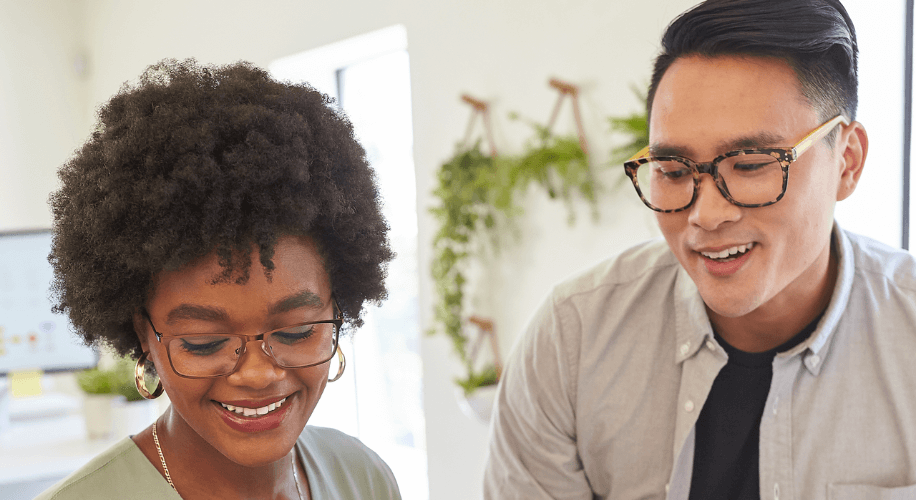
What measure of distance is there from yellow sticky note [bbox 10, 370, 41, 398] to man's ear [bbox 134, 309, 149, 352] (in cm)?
211

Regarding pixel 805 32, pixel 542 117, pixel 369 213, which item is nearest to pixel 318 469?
pixel 369 213

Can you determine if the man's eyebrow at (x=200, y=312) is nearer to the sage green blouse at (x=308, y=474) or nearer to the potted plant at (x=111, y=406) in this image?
the sage green blouse at (x=308, y=474)

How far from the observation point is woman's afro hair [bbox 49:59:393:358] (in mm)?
917

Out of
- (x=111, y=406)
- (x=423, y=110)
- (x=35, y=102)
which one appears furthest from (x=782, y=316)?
(x=35, y=102)

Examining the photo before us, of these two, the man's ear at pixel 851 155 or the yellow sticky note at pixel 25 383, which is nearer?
the man's ear at pixel 851 155

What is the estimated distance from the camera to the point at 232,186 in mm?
929

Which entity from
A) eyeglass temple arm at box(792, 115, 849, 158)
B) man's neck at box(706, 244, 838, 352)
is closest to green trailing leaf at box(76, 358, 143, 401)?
man's neck at box(706, 244, 838, 352)

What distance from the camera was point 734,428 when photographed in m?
1.48

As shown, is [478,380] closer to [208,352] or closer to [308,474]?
[308,474]

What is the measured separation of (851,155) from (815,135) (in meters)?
0.16

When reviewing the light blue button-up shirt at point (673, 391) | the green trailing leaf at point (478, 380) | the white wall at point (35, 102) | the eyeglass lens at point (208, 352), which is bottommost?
the green trailing leaf at point (478, 380)

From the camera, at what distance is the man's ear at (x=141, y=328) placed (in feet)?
3.27

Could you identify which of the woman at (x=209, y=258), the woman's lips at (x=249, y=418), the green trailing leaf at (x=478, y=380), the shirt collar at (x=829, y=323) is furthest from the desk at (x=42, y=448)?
the shirt collar at (x=829, y=323)

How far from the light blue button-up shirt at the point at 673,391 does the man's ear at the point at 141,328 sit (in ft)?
2.71
